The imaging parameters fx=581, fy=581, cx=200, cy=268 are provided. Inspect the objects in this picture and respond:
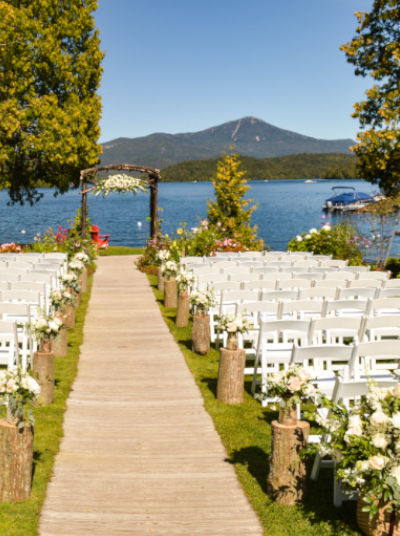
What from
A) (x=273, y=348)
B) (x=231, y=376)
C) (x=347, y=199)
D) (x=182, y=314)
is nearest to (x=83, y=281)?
(x=182, y=314)

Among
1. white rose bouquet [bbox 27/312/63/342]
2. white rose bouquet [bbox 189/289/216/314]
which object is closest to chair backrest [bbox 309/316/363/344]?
white rose bouquet [bbox 189/289/216/314]

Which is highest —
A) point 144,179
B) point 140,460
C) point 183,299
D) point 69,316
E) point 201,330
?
point 144,179

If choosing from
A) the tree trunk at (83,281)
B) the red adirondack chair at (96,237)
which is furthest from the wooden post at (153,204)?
the tree trunk at (83,281)

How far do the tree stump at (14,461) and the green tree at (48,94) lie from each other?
20776 mm

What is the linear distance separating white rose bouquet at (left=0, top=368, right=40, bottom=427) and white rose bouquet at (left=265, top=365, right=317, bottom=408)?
193 centimetres

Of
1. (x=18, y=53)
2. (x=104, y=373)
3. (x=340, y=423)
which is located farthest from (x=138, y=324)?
(x=18, y=53)

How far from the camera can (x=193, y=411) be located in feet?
22.2

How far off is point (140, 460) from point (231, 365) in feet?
6.02

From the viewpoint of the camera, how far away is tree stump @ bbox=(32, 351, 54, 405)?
6.69 meters

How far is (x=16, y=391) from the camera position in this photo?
462cm

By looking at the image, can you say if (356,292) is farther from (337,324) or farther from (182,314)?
(182,314)

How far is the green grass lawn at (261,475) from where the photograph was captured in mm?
4358

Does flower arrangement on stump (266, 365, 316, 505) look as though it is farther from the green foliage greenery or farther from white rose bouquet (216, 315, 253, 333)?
the green foliage greenery

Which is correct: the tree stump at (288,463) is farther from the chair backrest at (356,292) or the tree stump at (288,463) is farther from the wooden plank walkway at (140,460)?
the chair backrest at (356,292)
